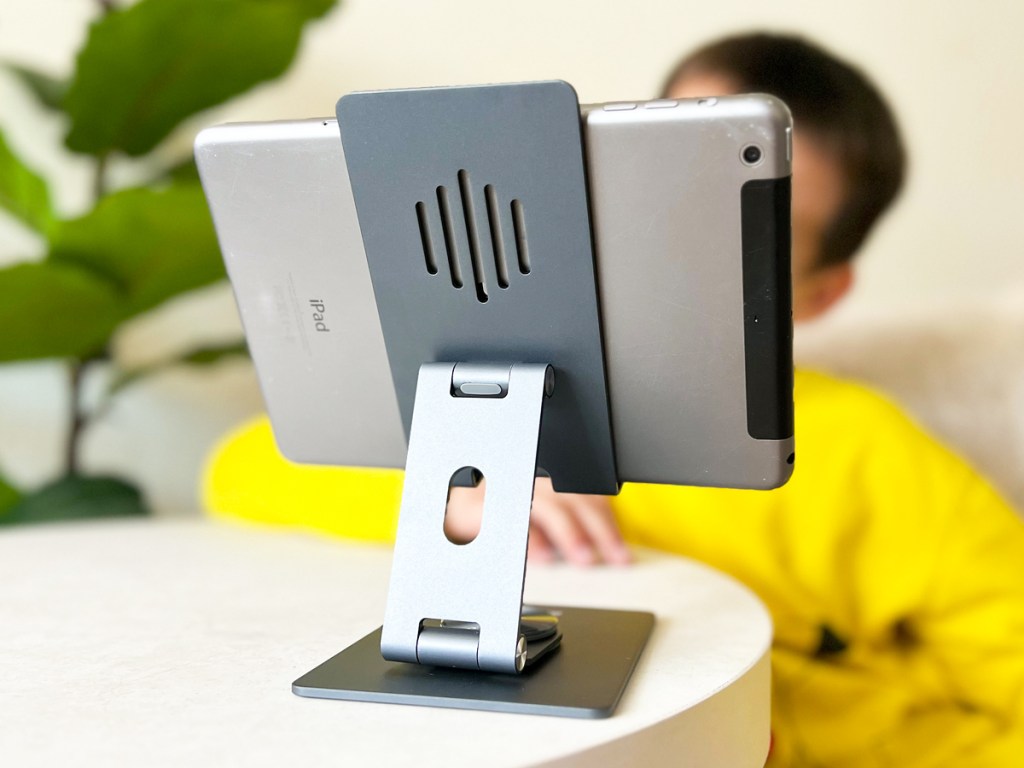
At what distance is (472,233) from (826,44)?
726 millimetres

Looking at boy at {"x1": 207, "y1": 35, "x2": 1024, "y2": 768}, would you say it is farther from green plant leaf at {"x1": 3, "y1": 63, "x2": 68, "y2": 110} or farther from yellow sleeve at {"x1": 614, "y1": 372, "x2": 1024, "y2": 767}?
green plant leaf at {"x1": 3, "y1": 63, "x2": 68, "y2": 110}

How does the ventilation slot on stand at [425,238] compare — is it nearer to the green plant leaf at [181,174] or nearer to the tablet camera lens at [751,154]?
the tablet camera lens at [751,154]

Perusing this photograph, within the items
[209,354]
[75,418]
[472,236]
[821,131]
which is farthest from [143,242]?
[821,131]

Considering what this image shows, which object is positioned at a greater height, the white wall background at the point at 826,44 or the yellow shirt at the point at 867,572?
the white wall background at the point at 826,44

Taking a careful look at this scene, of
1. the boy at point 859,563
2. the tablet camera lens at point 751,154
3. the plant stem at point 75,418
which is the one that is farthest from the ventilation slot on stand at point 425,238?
the plant stem at point 75,418

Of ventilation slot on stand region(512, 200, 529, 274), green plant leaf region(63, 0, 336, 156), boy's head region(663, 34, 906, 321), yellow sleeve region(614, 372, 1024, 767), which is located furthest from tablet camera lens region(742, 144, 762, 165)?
green plant leaf region(63, 0, 336, 156)

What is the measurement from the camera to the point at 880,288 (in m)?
1.14

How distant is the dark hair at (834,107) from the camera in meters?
1.07

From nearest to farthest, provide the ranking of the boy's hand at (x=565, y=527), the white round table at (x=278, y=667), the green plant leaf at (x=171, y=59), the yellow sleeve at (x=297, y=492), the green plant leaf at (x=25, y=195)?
the white round table at (x=278, y=667) < the boy's hand at (x=565, y=527) < the yellow sleeve at (x=297, y=492) < the green plant leaf at (x=171, y=59) < the green plant leaf at (x=25, y=195)

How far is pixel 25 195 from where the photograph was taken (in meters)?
1.18

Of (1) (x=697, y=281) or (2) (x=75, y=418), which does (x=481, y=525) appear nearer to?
(1) (x=697, y=281)

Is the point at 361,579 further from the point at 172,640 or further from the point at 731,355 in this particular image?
the point at 731,355

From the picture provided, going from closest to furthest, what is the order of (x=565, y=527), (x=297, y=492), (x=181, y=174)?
(x=565, y=527) < (x=297, y=492) < (x=181, y=174)

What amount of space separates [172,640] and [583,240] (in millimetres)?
356
